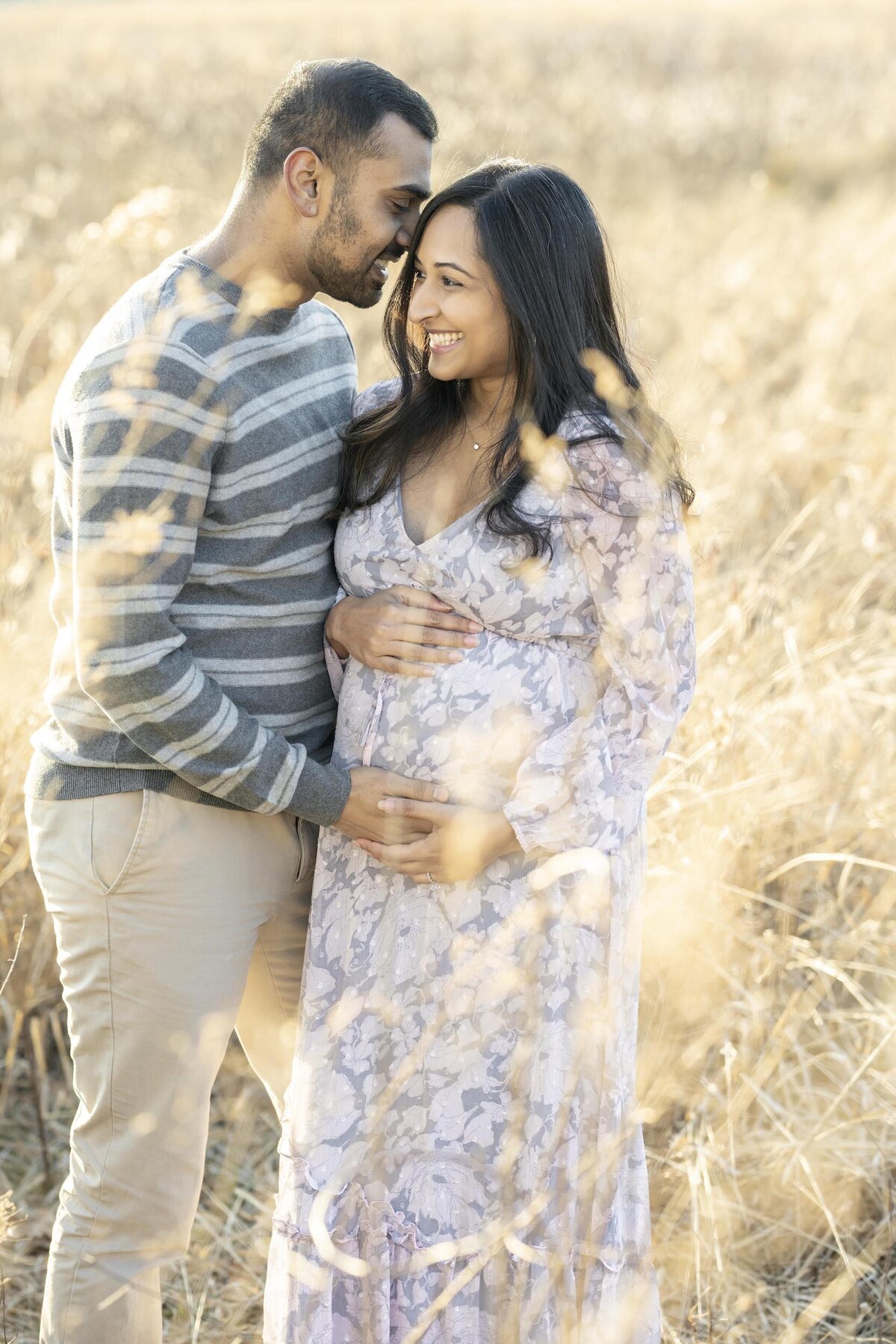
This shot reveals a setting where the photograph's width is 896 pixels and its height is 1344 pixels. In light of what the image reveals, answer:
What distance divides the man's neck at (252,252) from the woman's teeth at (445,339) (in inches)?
9.4

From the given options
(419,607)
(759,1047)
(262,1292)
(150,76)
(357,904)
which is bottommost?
(262,1292)

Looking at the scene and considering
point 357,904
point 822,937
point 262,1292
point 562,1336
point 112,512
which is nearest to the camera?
point 112,512

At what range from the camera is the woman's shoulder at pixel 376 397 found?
87.8 inches

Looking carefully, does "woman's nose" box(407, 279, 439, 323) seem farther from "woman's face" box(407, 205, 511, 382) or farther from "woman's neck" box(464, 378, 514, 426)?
"woman's neck" box(464, 378, 514, 426)

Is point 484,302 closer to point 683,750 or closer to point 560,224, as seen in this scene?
point 560,224

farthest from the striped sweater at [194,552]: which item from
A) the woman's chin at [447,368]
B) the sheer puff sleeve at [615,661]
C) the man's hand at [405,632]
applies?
the sheer puff sleeve at [615,661]

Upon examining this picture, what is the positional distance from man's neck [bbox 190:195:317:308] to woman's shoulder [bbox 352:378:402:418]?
257mm

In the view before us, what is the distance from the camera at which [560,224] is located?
79.6 inches

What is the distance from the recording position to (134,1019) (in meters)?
1.99

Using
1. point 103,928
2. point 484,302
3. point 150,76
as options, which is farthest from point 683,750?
point 150,76

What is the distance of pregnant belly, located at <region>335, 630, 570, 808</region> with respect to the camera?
2020 mm

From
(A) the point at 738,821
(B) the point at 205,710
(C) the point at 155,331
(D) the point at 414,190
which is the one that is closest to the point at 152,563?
(B) the point at 205,710

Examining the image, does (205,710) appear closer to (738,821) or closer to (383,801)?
(383,801)

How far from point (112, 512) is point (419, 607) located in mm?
536
